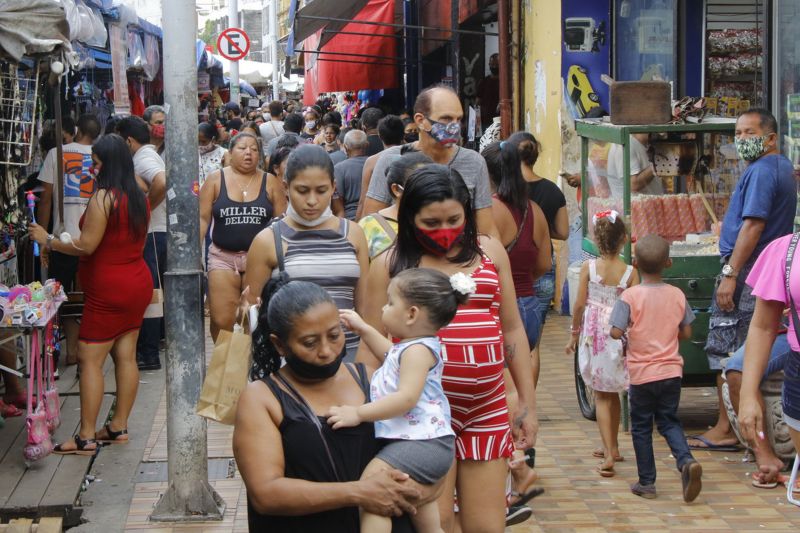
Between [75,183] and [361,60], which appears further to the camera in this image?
[361,60]

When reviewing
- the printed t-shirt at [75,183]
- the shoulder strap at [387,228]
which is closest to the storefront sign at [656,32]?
the printed t-shirt at [75,183]

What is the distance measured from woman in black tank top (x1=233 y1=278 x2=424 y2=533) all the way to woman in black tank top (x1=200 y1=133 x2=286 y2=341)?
174 inches

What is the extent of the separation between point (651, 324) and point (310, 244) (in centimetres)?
243

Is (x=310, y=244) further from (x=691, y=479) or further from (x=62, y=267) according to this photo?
(x=62, y=267)

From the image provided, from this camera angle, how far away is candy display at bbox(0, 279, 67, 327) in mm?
6500

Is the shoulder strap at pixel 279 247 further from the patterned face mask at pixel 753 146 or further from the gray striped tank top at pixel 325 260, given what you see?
the patterned face mask at pixel 753 146

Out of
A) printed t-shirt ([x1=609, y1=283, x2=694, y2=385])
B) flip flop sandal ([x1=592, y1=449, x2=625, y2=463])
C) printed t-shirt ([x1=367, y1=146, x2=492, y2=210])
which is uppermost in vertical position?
printed t-shirt ([x1=367, y1=146, x2=492, y2=210])

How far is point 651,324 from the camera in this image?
636 centimetres

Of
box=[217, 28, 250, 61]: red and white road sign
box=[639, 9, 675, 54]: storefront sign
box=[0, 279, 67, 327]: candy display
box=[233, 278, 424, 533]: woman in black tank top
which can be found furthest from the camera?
box=[217, 28, 250, 61]: red and white road sign

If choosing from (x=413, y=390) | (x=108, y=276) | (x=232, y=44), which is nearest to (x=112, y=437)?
(x=108, y=276)

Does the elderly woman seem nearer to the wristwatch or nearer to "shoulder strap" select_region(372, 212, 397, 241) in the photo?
A: "shoulder strap" select_region(372, 212, 397, 241)

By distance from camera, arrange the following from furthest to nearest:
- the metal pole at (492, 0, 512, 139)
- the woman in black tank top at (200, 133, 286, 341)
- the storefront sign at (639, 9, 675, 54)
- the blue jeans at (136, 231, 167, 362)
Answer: the metal pole at (492, 0, 512, 139)
the storefront sign at (639, 9, 675, 54)
the blue jeans at (136, 231, 167, 362)
the woman in black tank top at (200, 133, 286, 341)

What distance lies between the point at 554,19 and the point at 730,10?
1.66m

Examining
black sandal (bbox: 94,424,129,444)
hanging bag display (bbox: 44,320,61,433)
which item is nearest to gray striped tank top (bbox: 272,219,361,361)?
hanging bag display (bbox: 44,320,61,433)
